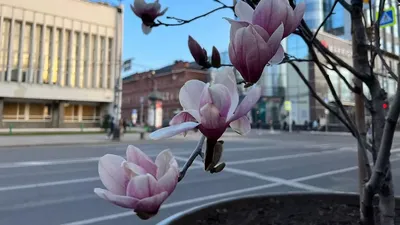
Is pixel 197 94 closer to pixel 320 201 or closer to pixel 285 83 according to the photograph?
pixel 320 201

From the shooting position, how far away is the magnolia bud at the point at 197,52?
39.2 inches

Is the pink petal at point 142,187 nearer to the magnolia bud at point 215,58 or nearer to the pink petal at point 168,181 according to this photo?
the pink petal at point 168,181

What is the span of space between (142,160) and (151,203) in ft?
0.33

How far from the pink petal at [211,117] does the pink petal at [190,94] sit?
74mm

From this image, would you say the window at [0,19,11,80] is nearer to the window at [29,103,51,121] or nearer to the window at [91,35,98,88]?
the window at [29,103,51,121]

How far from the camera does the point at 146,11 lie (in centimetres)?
124

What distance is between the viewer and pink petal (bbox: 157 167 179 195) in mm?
565

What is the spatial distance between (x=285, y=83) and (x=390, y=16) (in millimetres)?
39520

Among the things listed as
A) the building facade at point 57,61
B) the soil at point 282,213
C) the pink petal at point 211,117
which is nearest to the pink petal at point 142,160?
the pink petal at point 211,117

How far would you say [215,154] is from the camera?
631 mm

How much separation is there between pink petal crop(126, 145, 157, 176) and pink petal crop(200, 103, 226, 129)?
14 cm

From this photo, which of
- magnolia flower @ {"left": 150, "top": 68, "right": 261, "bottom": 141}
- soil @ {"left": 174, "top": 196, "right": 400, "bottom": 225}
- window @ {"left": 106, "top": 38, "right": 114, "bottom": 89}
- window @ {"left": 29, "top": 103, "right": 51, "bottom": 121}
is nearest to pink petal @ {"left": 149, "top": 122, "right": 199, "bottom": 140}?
magnolia flower @ {"left": 150, "top": 68, "right": 261, "bottom": 141}

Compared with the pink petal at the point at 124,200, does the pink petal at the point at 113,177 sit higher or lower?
higher

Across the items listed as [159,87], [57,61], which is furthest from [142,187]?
[159,87]
